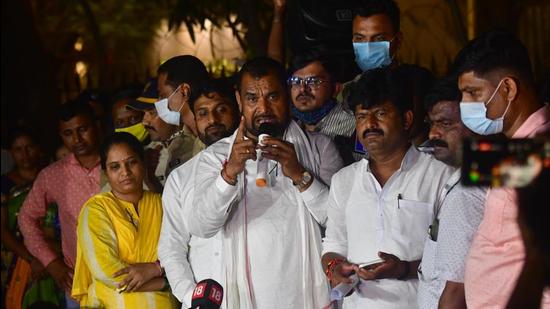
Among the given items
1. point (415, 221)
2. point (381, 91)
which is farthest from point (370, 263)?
point (381, 91)

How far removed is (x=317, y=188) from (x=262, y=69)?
2.31ft

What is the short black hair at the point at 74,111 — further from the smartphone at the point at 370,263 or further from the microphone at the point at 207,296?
the microphone at the point at 207,296

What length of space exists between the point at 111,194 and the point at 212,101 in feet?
2.87

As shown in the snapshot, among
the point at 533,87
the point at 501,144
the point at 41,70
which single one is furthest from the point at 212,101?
the point at 41,70

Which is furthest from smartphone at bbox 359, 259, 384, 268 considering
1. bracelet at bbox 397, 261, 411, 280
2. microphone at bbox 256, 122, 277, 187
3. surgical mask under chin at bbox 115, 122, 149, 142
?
surgical mask under chin at bbox 115, 122, 149, 142

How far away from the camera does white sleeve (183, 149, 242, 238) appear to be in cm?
572

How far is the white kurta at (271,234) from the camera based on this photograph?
5.80 m

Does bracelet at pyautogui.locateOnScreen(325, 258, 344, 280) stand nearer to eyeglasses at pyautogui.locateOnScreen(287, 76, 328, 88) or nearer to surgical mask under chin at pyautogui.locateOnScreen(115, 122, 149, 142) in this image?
eyeglasses at pyautogui.locateOnScreen(287, 76, 328, 88)

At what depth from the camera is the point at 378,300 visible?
17.9 ft

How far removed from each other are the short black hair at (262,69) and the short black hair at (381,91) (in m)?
0.47

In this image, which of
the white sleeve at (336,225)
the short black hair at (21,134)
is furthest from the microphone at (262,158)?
the short black hair at (21,134)

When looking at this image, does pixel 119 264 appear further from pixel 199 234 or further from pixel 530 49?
pixel 530 49

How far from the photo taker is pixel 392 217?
5445mm

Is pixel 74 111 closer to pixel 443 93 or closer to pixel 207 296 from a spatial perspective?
pixel 443 93
